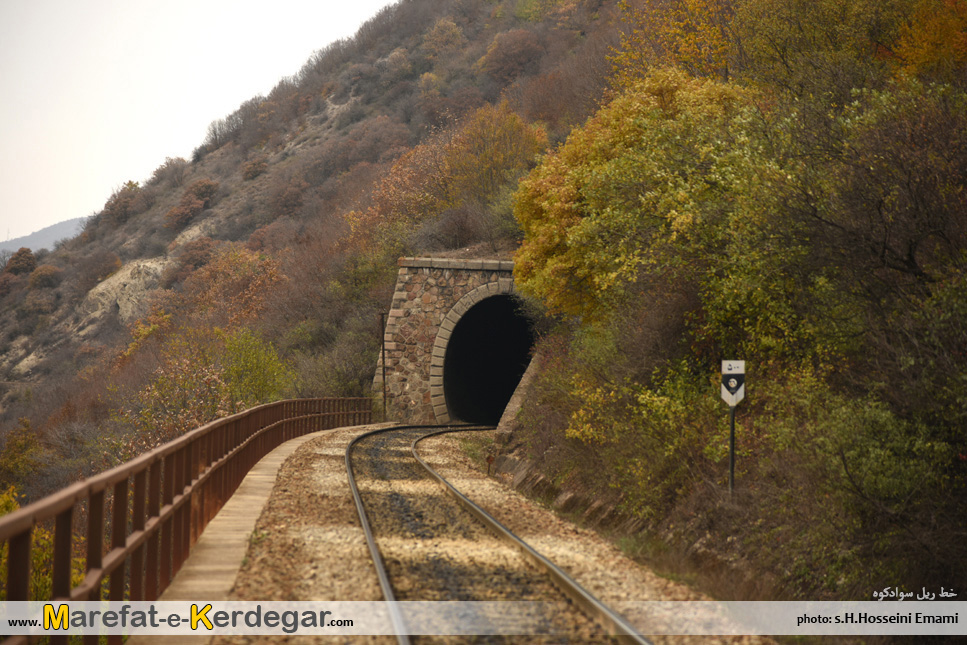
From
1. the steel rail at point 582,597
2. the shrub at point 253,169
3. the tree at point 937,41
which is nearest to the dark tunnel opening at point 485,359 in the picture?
the tree at point 937,41

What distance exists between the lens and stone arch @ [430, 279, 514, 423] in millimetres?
32594

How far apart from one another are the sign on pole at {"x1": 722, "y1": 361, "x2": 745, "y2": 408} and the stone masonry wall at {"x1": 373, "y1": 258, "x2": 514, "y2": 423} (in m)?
22.5

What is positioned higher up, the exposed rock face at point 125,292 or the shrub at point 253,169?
the shrub at point 253,169

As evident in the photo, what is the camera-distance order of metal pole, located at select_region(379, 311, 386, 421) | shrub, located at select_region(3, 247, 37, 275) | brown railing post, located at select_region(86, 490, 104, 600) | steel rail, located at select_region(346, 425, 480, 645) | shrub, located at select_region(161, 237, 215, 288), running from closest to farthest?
brown railing post, located at select_region(86, 490, 104, 600), steel rail, located at select_region(346, 425, 480, 645), metal pole, located at select_region(379, 311, 386, 421), shrub, located at select_region(161, 237, 215, 288), shrub, located at select_region(3, 247, 37, 275)

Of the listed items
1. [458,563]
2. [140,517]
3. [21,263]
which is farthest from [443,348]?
[21,263]

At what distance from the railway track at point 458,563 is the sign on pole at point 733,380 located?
3.46 meters

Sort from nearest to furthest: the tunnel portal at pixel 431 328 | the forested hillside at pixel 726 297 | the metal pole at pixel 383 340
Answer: the forested hillside at pixel 726 297, the tunnel portal at pixel 431 328, the metal pole at pixel 383 340

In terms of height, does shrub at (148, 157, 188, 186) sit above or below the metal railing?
above

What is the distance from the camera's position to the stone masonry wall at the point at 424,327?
32.8 meters

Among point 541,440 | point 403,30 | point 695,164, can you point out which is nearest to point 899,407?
point 695,164

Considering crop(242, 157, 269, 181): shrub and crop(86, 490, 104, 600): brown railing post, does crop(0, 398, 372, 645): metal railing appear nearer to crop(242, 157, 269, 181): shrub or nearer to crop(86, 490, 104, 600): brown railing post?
crop(86, 490, 104, 600): brown railing post

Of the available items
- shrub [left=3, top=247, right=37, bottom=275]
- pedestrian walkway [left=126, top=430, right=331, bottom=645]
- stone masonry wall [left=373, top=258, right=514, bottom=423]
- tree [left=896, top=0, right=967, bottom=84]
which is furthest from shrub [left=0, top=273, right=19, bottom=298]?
tree [left=896, top=0, right=967, bottom=84]

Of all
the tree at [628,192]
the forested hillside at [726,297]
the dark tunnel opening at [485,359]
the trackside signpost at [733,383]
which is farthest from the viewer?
the dark tunnel opening at [485,359]

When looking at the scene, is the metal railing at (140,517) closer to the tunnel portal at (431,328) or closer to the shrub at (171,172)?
the tunnel portal at (431,328)
